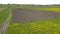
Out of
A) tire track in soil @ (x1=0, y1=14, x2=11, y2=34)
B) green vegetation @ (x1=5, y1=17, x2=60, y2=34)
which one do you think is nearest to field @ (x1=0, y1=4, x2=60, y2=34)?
green vegetation @ (x1=5, y1=17, x2=60, y2=34)

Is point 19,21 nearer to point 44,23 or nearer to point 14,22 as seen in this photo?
point 14,22

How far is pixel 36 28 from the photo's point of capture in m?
4.73

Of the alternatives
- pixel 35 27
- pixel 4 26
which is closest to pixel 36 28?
pixel 35 27

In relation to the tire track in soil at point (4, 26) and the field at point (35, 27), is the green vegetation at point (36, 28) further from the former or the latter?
the tire track in soil at point (4, 26)

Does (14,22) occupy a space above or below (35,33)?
above

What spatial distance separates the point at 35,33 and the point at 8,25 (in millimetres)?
1005

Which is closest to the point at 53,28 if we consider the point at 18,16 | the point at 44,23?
the point at 44,23

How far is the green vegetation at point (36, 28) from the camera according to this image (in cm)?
447

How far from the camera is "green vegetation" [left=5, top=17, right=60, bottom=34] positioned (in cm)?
447

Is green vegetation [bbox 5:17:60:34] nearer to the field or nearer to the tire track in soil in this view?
the field

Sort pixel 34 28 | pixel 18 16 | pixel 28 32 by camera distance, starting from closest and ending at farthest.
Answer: pixel 28 32 < pixel 34 28 < pixel 18 16

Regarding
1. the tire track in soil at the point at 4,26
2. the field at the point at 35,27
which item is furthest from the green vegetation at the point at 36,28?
the tire track in soil at the point at 4,26

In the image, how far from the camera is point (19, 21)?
526 cm

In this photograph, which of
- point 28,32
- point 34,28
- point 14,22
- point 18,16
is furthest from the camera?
point 18,16
